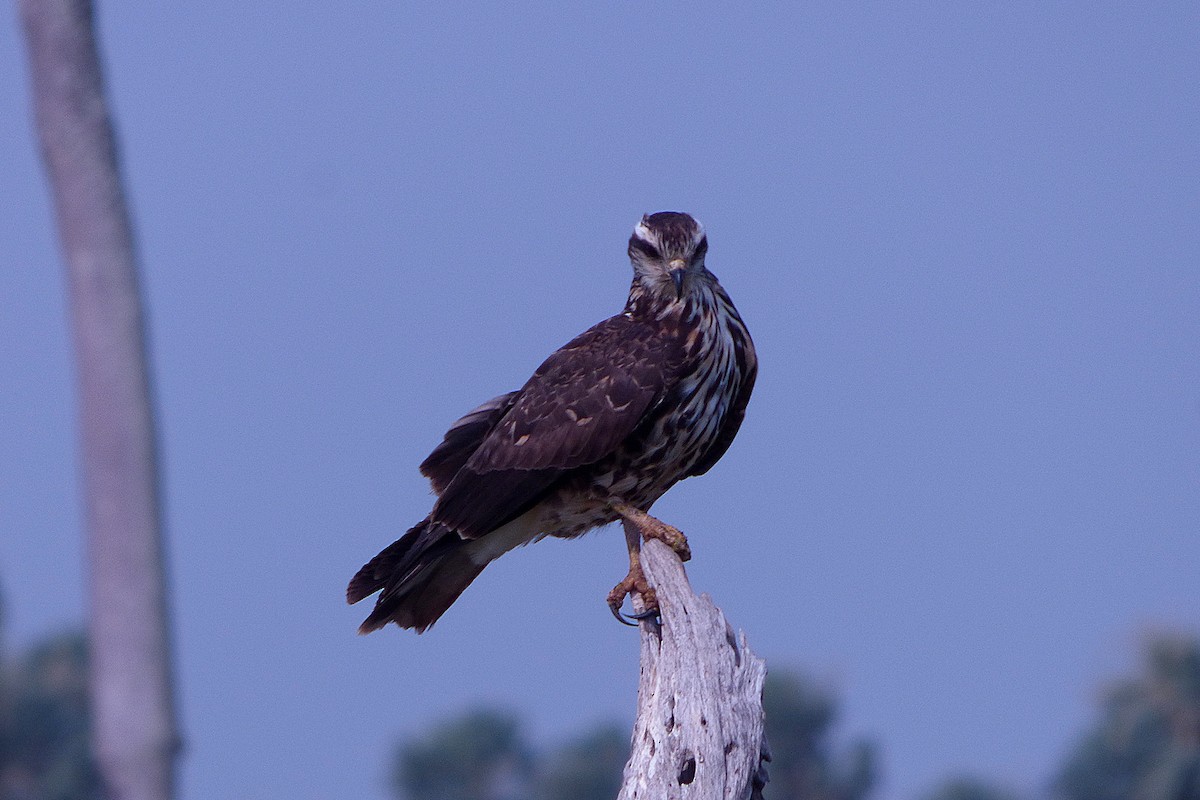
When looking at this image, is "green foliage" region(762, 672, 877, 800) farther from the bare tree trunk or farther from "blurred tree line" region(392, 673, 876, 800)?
the bare tree trunk

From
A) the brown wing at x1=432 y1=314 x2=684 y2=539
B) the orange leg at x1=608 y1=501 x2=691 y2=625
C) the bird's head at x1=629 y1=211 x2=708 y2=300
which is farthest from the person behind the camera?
the bird's head at x1=629 y1=211 x2=708 y2=300

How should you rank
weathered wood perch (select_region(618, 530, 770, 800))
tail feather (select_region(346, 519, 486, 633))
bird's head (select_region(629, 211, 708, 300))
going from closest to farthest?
weathered wood perch (select_region(618, 530, 770, 800)) < tail feather (select_region(346, 519, 486, 633)) < bird's head (select_region(629, 211, 708, 300))

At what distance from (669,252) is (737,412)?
88cm

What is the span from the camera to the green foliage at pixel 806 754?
29.9m

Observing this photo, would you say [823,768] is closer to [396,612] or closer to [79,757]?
[79,757]

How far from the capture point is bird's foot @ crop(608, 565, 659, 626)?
21.9ft

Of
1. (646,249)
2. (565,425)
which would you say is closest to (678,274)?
(646,249)

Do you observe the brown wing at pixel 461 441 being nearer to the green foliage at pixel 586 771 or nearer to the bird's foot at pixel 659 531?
the bird's foot at pixel 659 531

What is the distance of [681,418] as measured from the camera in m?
7.45

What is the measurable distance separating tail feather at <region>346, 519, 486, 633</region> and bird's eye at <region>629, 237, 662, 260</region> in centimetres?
168

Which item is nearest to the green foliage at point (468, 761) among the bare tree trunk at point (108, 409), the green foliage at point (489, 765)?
the green foliage at point (489, 765)

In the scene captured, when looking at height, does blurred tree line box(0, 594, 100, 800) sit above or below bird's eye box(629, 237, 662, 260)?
above

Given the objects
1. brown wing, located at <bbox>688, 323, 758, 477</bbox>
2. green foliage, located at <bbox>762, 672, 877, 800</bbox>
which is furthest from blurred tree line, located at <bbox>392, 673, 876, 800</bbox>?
brown wing, located at <bbox>688, 323, 758, 477</bbox>

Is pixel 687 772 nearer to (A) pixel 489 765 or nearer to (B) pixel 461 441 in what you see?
(B) pixel 461 441
